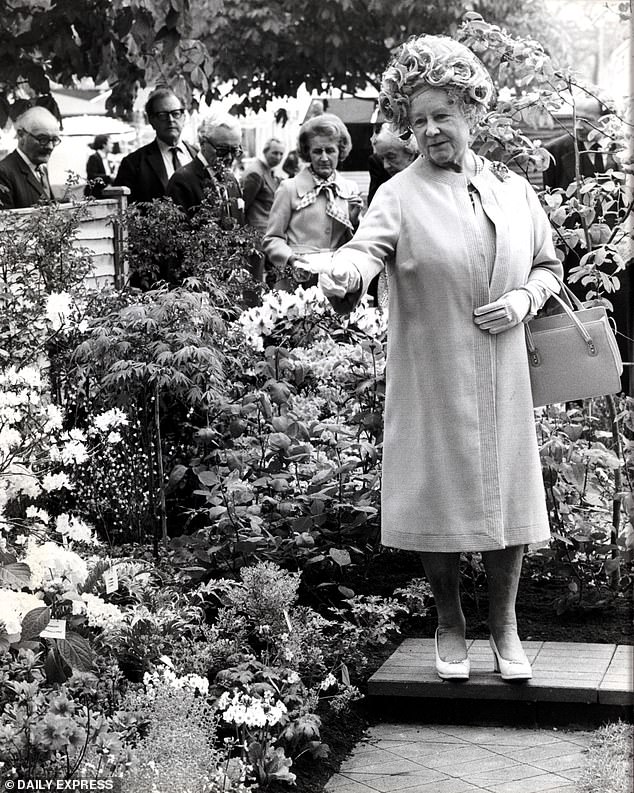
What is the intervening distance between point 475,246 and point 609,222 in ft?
9.61

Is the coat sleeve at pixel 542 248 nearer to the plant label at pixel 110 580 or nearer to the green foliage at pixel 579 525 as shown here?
the green foliage at pixel 579 525

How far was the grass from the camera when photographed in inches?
131

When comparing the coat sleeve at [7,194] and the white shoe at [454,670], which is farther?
the coat sleeve at [7,194]

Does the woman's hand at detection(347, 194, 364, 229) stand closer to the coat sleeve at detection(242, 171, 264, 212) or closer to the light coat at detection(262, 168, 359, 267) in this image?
the light coat at detection(262, 168, 359, 267)

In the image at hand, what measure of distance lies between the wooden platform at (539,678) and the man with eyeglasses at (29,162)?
392 cm

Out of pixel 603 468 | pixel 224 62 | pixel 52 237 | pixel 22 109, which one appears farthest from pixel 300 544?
pixel 224 62

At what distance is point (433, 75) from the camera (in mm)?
3752

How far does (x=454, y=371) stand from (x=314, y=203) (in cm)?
361

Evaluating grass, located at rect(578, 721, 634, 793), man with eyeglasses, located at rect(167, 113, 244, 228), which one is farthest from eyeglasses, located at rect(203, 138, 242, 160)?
grass, located at rect(578, 721, 634, 793)

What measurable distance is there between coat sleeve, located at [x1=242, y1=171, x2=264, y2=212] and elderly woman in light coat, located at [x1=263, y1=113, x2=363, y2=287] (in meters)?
2.93

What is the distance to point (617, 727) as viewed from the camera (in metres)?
3.80

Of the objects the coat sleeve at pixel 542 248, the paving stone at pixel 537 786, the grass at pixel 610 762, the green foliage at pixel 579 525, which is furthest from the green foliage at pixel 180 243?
the paving stone at pixel 537 786

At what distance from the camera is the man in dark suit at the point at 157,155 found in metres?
8.68

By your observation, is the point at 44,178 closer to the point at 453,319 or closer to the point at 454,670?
the point at 453,319
